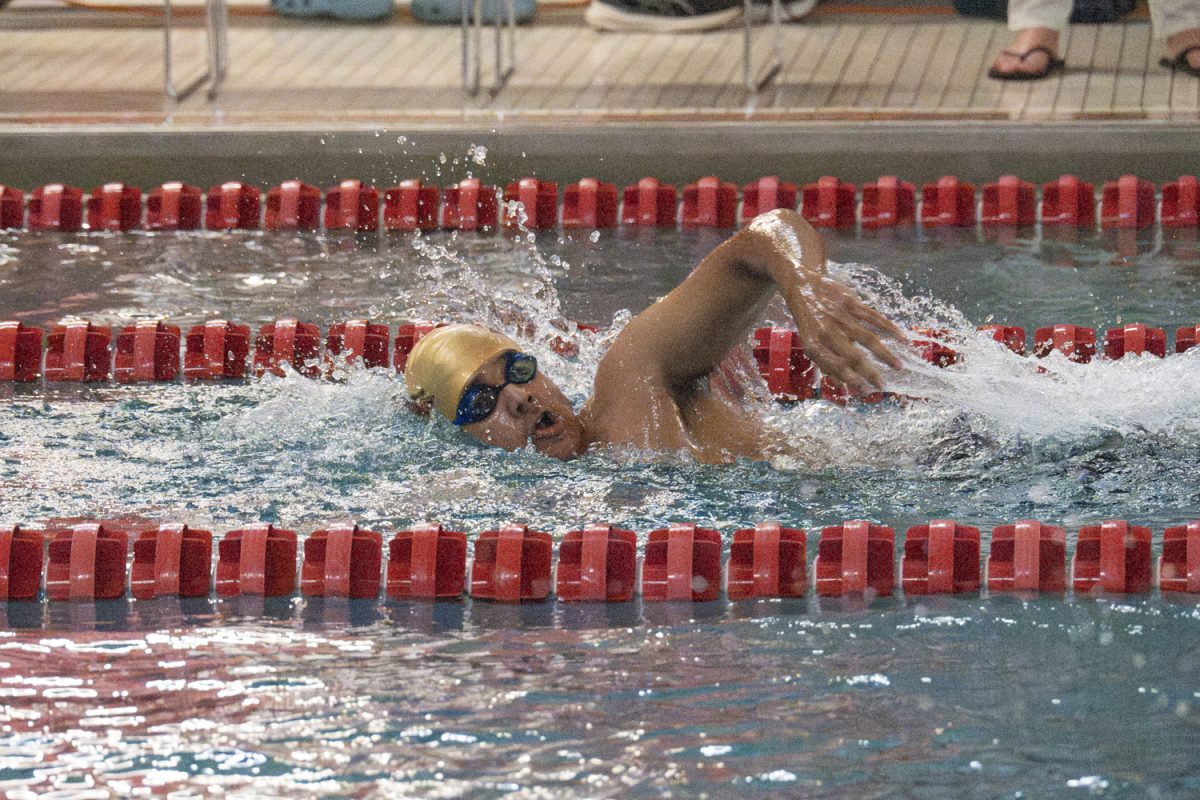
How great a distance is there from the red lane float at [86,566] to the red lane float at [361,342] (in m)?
1.49

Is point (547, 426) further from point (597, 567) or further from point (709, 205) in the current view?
point (709, 205)

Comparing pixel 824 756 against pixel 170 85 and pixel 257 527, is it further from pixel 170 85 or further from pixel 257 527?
pixel 170 85

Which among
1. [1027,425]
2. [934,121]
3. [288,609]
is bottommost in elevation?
[288,609]

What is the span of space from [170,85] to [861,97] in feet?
9.06

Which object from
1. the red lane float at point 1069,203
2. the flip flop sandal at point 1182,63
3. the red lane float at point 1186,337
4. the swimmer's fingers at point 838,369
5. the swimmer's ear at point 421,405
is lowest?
the swimmer's ear at point 421,405

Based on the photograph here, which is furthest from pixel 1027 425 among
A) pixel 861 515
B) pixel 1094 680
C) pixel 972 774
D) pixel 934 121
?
pixel 934 121

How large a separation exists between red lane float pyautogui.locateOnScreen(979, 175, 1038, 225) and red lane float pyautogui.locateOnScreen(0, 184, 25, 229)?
3424 mm

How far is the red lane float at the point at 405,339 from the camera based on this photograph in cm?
480

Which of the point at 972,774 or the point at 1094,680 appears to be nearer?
the point at 972,774

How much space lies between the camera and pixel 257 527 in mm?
3400

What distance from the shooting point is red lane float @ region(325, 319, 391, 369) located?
4828 mm

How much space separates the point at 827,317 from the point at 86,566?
5.01 feet

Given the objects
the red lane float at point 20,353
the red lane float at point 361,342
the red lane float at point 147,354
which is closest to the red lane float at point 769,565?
the red lane float at point 361,342

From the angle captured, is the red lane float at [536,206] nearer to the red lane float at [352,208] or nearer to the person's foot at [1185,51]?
the red lane float at [352,208]
